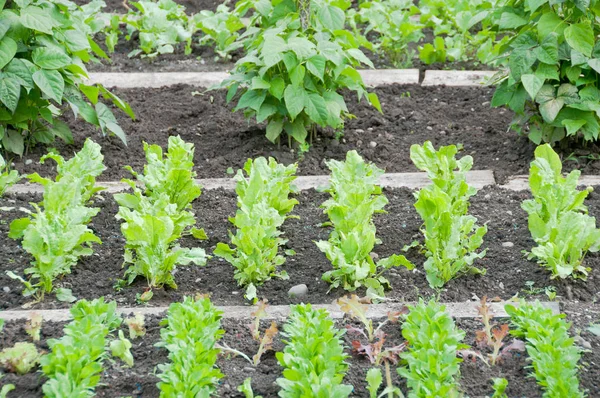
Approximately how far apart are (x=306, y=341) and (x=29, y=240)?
1445 millimetres

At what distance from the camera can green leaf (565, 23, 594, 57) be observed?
17.0ft

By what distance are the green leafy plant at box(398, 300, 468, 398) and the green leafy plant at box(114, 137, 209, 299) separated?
3.73 ft

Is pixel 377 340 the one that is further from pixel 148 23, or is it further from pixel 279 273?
pixel 148 23

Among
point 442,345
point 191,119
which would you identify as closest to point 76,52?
point 191,119

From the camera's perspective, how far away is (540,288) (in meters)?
4.07

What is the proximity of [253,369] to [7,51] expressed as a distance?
2599 millimetres

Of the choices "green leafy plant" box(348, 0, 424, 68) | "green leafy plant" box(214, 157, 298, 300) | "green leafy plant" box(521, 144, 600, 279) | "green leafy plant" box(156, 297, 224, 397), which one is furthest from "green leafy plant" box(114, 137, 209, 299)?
"green leafy plant" box(348, 0, 424, 68)

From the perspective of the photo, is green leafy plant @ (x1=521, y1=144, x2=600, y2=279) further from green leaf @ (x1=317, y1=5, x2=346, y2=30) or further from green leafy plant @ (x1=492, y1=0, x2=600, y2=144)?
green leaf @ (x1=317, y1=5, x2=346, y2=30)

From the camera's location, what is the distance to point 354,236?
3973 mm

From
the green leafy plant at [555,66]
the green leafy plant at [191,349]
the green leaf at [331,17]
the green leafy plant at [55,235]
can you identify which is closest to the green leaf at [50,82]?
the green leafy plant at [55,235]

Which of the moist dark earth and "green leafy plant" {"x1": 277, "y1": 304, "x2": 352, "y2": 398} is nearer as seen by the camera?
"green leafy plant" {"x1": 277, "y1": 304, "x2": 352, "y2": 398}

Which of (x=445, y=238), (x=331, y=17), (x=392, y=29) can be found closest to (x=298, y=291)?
(x=445, y=238)

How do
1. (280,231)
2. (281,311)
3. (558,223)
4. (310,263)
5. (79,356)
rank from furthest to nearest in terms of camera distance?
(280,231) → (310,263) → (558,223) → (281,311) → (79,356)

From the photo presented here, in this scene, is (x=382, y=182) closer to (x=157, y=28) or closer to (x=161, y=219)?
(x=161, y=219)
